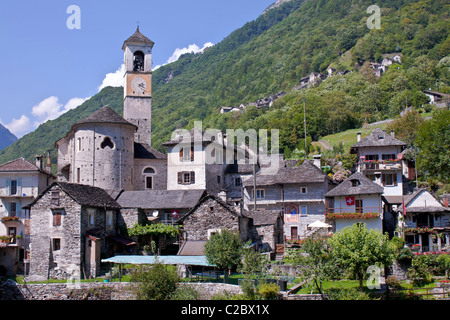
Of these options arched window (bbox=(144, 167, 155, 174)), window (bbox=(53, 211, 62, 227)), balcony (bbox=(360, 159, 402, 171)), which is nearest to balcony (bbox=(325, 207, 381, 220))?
balcony (bbox=(360, 159, 402, 171))

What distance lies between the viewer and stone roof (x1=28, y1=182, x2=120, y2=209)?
4225 cm

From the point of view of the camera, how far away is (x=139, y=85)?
236 ft

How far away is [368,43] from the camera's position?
192 m

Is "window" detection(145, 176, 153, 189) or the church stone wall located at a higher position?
the church stone wall

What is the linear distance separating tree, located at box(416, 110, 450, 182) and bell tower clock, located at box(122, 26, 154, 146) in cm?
3373

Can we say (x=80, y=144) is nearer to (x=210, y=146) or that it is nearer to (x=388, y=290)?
(x=210, y=146)

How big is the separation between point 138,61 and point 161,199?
29696mm

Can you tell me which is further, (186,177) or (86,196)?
(186,177)

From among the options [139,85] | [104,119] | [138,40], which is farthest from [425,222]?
[138,40]

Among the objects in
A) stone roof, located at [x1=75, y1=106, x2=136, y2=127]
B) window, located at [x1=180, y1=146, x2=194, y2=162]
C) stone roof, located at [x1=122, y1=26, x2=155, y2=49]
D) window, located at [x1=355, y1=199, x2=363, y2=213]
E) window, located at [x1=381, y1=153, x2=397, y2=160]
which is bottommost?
window, located at [x1=355, y1=199, x2=363, y2=213]

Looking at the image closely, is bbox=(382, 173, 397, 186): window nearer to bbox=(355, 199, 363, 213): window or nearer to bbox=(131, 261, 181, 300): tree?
bbox=(355, 199, 363, 213): window

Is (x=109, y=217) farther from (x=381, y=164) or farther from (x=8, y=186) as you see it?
(x=381, y=164)
